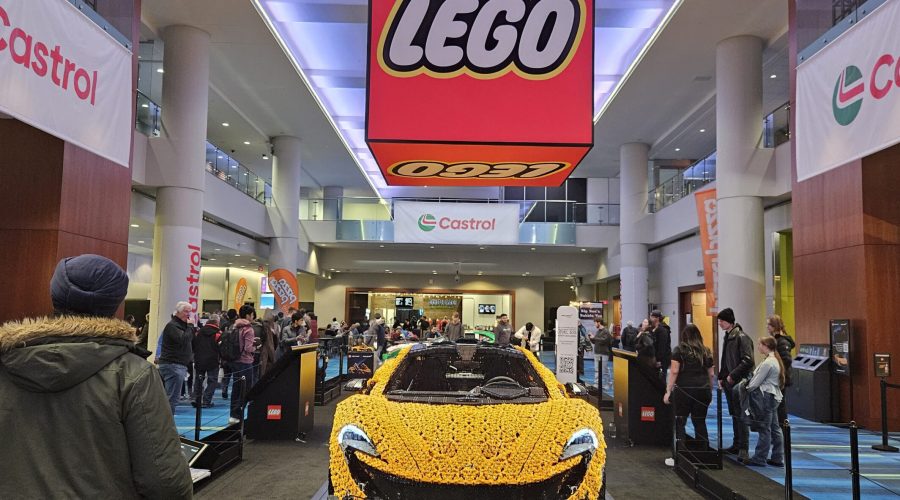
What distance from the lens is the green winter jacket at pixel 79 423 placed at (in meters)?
1.73

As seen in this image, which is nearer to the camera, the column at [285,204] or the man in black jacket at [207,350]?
the man in black jacket at [207,350]

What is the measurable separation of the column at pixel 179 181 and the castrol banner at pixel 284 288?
6915mm

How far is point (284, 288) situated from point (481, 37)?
552 inches

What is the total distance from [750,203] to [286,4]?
10.1 metres

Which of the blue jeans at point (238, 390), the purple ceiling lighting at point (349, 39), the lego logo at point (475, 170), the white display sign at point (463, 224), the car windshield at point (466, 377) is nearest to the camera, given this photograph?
the car windshield at point (466, 377)

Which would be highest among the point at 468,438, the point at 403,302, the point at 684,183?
the point at 684,183

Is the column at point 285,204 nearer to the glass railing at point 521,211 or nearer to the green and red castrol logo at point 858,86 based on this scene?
the glass railing at point 521,211

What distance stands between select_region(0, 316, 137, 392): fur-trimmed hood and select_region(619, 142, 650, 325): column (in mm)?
20481

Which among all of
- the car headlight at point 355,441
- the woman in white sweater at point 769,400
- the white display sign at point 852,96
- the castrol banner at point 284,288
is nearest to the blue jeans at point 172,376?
the car headlight at point 355,441

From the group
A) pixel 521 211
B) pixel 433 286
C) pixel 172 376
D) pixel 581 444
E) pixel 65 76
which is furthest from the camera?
pixel 433 286

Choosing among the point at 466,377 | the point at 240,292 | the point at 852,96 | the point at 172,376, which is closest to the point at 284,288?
the point at 240,292

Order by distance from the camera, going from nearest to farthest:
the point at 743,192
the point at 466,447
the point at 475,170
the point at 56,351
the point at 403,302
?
the point at 56,351
the point at 466,447
the point at 475,170
the point at 743,192
the point at 403,302

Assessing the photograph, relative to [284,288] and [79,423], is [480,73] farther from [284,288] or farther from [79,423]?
[284,288]

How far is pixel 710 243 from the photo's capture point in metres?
14.1
